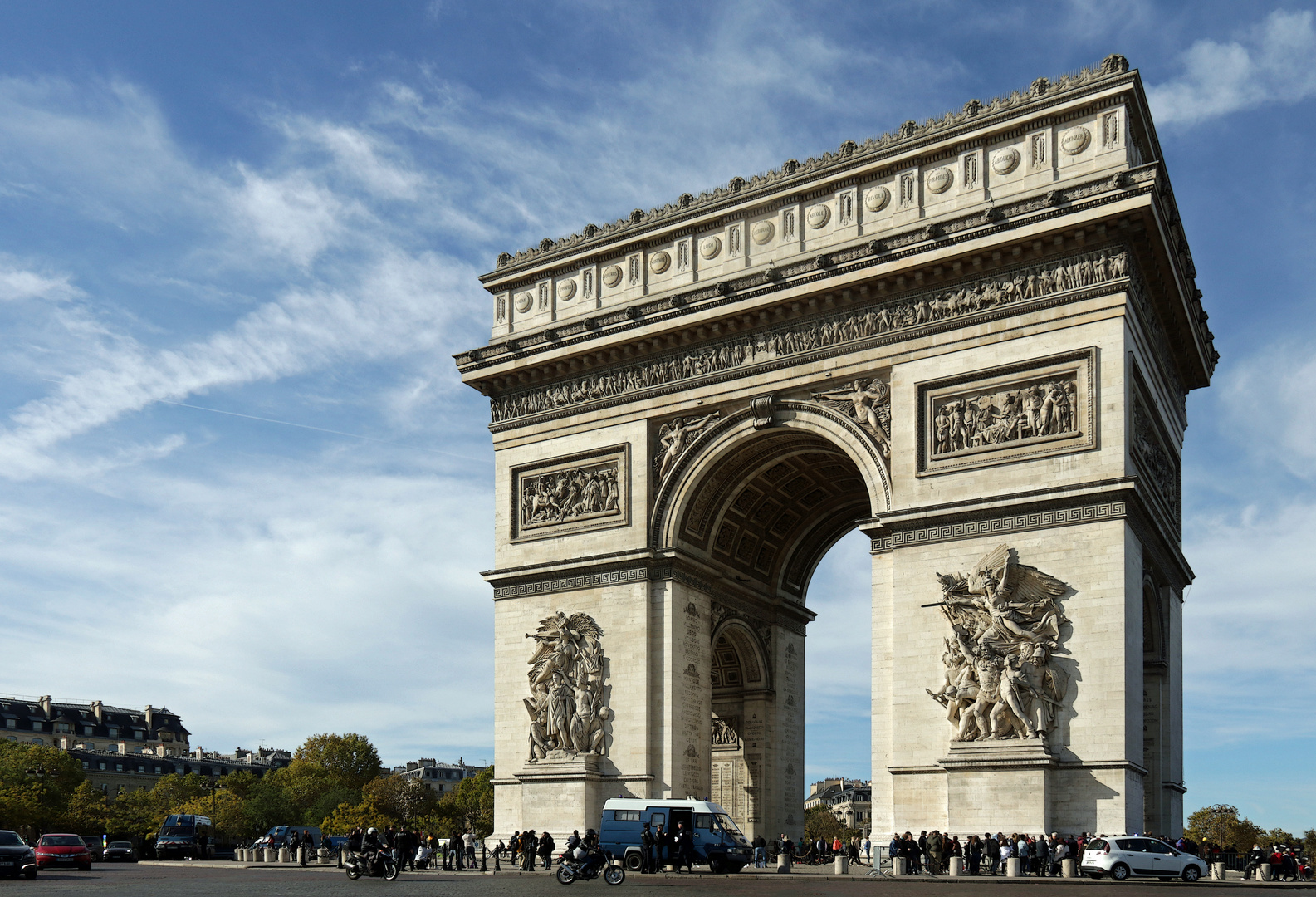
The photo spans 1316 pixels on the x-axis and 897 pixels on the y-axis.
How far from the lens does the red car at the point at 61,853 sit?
3328 centimetres

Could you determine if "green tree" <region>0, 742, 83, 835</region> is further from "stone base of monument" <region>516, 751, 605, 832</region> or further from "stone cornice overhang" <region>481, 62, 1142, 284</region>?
"stone cornice overhang" <region>481, 62, 1142, 284</region>

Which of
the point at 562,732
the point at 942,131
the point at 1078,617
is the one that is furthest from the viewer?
the point at 562,732

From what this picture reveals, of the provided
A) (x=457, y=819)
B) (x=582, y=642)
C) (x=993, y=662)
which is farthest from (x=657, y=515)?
(x=457, y=819)

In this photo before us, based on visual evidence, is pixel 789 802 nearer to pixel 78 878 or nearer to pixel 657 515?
pixel 657 515

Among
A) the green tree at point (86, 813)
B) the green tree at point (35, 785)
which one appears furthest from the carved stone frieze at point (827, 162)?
the green tree at point (86, 813)

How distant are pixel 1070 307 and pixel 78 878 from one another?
23.3m

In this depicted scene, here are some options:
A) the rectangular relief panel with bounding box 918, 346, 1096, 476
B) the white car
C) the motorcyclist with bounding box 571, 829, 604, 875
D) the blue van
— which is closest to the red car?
the blue van

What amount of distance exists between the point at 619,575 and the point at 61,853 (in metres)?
16.7

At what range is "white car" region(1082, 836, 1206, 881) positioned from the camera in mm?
22578

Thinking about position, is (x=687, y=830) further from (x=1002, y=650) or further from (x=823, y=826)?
(x=823, y=826)

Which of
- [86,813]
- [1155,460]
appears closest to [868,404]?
[1155,460]

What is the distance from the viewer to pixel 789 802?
1348 inches

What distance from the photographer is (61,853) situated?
3341 centimetres

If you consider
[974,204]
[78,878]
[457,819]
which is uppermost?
[974,204]
